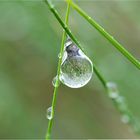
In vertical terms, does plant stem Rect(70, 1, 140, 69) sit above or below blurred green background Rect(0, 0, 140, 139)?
above

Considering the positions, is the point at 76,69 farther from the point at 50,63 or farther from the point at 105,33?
the point at 50,63

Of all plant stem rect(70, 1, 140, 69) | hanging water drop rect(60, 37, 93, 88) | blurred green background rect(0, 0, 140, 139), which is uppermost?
plant stem rect(70, 1, 140, 69)

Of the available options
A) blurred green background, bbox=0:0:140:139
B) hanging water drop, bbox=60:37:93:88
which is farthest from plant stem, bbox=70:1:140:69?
blurred green background, bbox=0:0:140:139

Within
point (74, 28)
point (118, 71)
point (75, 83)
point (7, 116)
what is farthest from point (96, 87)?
point (75, 83)

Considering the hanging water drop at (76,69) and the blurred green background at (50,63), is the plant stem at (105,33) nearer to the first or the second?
the hanging water drop at (76,69)

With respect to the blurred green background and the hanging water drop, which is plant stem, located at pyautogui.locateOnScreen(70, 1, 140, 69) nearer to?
the hanging water drop

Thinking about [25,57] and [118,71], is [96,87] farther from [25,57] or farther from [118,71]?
[25,57]
